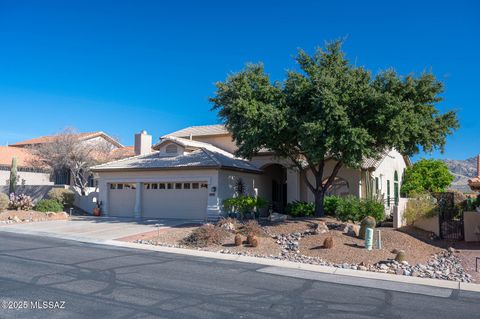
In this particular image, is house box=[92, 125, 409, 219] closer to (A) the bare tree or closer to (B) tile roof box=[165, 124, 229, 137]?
(B) tile roof box=[165, 124, 229, 137]

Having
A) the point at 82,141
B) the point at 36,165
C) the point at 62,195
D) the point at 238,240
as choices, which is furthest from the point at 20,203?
the point at 238,240

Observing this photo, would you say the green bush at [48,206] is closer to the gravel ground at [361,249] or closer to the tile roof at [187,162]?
the tile roof at [187,162]

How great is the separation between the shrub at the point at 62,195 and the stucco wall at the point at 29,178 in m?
10.2

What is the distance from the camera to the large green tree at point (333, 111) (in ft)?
64.9

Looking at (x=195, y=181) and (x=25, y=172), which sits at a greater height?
(x=25, y=172)

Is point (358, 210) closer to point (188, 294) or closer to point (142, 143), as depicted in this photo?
point (188, 294)

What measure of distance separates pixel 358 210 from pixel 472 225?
4909 mm

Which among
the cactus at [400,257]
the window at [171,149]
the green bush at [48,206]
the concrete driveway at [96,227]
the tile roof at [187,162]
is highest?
the window at [171,149]

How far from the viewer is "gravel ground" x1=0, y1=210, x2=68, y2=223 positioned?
26344mm

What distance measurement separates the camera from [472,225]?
18.9 m

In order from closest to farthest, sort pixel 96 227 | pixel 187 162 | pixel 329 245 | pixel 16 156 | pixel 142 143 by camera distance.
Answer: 1. pixel 329 245
2. pixel 96 227
3. pixel 187 162
4. pixel 142 143
5. pixel 16 156

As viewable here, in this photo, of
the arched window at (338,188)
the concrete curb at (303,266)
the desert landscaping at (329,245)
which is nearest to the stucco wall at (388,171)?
the arched window at (338,188)

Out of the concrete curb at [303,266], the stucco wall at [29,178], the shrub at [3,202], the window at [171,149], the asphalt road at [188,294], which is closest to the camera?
the asphalt road at [188,294]

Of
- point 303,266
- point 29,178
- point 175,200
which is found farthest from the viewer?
point 29,178
